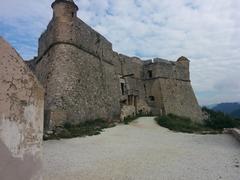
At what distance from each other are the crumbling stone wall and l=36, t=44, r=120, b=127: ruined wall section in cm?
1072

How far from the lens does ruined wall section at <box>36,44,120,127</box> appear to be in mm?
14867

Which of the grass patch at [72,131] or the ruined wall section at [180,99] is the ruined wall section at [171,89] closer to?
the ruined wall section at [180,99]

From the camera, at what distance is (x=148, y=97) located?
1141 inches

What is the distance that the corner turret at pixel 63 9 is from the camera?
16125mm

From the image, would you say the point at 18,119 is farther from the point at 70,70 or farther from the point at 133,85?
the point at 133,85

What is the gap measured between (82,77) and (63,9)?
4.64 m

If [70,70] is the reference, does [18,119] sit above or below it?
below

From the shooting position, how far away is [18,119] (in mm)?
2717

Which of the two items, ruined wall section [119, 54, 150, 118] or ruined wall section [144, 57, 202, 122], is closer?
ruined wall section [119, 54, 150, 118]

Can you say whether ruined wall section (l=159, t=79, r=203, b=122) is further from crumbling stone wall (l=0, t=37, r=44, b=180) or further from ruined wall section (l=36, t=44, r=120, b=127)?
crumbling stone wall (l=0, t=37, r=44, b=180)

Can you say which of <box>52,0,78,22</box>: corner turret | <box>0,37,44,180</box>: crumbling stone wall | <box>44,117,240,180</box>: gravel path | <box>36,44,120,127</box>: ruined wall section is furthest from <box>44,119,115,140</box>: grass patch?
<box>0,37,44,180</box>: crumbling stone wall

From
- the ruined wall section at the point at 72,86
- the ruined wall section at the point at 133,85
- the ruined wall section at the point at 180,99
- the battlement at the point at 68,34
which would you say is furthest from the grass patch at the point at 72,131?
the ruined wall section at the point at 180,99

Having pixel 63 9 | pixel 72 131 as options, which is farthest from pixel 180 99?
pixel 72 131

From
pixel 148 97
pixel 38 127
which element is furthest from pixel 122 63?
pixel 38 127
